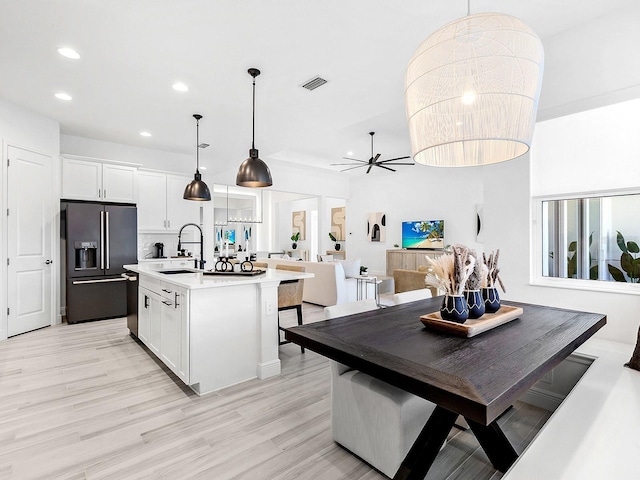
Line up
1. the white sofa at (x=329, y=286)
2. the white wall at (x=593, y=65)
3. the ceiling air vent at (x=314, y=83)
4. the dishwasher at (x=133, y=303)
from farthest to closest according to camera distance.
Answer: the white sofa at (x=329, y=286) < the dishwasher at (x=133, y=303) < the ceiling air vent at (x=314, y=83) < the white wall at (x=593, y=65)

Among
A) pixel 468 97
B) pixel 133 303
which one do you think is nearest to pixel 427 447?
pixel 468 97

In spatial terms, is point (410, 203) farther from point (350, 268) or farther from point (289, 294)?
point (289, 294)

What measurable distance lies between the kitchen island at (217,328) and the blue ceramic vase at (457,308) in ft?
5.50

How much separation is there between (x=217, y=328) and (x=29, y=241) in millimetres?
3511

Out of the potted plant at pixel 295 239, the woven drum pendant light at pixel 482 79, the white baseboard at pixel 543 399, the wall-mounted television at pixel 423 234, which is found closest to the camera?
the woven drum pendant light at pixel 482 79

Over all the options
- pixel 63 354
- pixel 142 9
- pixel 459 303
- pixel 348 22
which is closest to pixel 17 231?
pixel 63 354

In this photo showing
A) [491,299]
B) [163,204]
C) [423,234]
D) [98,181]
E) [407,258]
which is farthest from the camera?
[423,234]

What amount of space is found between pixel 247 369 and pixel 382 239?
7.13m

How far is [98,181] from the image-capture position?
5168mm

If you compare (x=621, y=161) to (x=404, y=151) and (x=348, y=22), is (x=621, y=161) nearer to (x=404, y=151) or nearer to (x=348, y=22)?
(x=348, y=22)

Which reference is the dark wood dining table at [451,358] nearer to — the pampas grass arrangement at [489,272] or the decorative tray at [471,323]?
the decorative tray at [471,323]

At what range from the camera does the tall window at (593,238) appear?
275 cm

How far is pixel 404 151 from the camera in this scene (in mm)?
7387

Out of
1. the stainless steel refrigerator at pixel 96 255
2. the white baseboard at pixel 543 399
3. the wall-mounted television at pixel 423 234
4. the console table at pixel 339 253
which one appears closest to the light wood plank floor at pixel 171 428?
the white baseboard at pixel 543 399
